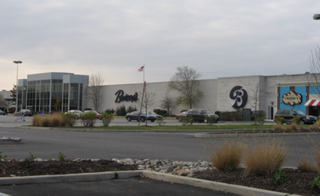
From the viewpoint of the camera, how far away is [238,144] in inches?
327

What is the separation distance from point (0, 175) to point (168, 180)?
10.6 feet

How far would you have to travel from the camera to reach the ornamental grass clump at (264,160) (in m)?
7.16

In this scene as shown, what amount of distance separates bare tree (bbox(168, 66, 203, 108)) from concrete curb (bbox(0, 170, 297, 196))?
56867 mm

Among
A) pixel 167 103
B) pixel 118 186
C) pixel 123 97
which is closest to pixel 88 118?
pixel 118 186

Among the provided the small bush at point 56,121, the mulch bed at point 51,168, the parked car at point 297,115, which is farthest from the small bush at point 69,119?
the mulch bed at point 51,168

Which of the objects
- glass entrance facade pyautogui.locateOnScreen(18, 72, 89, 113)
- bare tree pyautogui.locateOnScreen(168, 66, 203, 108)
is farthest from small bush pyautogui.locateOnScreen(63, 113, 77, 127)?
glass entrance facade pyautogui.locateOnScreen(18, 72, 89, 113)

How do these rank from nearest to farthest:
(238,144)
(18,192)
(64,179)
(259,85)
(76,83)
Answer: (18,192), (64,179), (238,144), (259,85), (76,83)

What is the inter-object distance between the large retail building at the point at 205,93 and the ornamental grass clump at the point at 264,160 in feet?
125

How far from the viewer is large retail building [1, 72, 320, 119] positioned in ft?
168

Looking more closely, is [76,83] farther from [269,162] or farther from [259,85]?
[269,162]

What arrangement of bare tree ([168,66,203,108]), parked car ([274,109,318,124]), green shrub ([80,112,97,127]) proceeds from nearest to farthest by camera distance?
green shrub ([80,112,97,127])
parked car ([274,109,318,124])
bare tree ([168,66,203,108])

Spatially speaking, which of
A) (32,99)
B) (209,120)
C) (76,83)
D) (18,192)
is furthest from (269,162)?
(32,99)

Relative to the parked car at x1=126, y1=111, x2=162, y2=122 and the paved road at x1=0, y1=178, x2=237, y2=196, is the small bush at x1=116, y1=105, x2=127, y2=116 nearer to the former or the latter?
the parked car at x1=126, y1=111, x2=162, y2=122

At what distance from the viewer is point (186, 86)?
216ft
